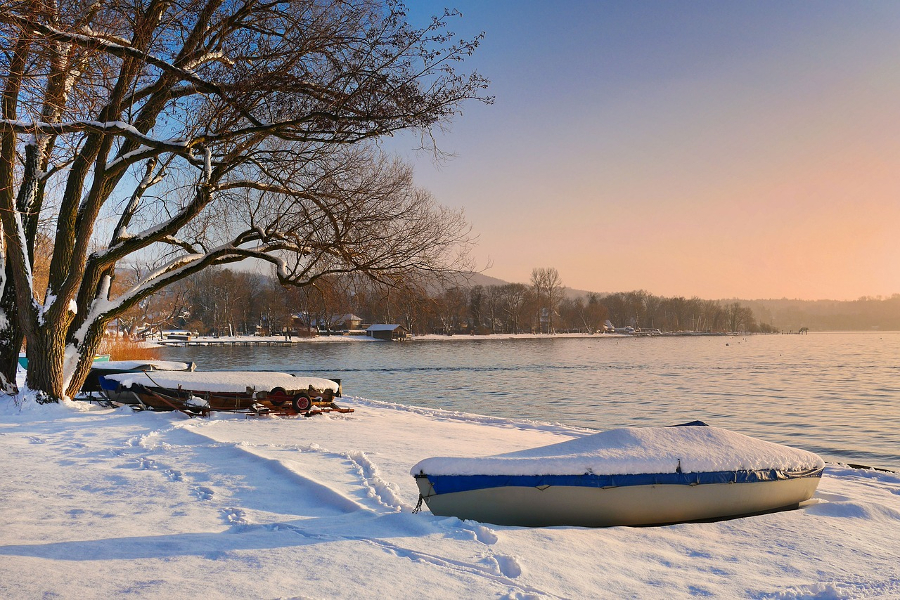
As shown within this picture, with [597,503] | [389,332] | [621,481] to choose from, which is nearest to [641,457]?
[621,481]

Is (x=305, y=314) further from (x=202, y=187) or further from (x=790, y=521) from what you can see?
(x=790, y=521)

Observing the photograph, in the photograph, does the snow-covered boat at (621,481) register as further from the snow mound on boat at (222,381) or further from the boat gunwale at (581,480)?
the snow mound on boat at (222,381)

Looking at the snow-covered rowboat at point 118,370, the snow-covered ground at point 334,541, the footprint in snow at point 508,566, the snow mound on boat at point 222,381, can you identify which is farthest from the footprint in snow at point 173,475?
the snow-covered rowboat at point 118,370

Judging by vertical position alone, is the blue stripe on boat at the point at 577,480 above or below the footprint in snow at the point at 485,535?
above

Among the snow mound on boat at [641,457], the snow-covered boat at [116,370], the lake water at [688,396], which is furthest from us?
the lake water at [688,396]

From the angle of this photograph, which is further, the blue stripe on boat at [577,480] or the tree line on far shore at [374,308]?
the tree line on far shore at [374,308]

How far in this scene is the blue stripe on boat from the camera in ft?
21.7

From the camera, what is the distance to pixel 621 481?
6.88m

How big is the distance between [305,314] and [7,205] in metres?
7.28

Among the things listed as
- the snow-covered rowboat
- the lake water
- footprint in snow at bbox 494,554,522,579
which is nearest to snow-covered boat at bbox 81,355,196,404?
the snow-covered rowboat

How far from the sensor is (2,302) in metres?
14.8

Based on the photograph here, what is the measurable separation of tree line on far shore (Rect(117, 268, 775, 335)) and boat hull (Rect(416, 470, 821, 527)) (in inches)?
338

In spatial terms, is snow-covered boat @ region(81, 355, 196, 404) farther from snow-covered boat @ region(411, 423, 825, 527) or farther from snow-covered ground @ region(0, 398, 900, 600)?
snow-covered boat @ region(411, 423, 825, 527)

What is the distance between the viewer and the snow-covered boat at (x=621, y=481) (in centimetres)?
667
